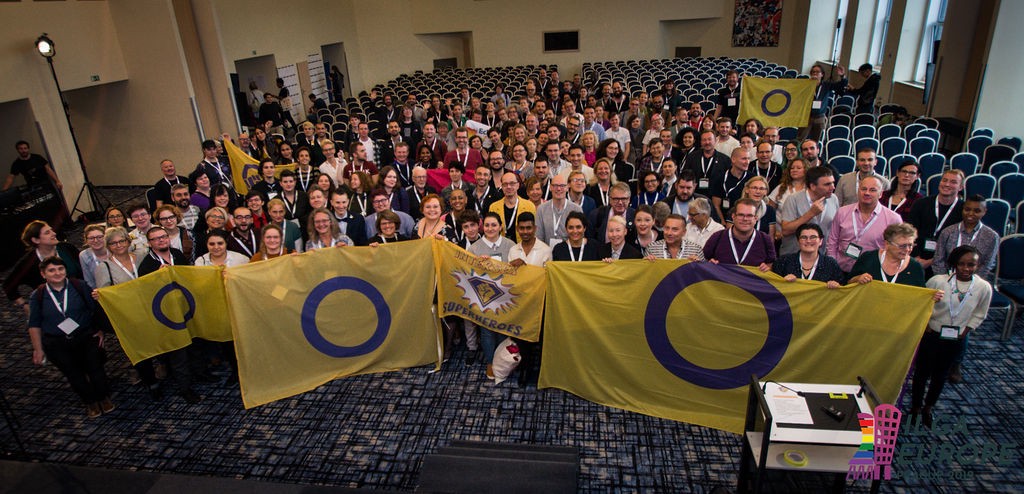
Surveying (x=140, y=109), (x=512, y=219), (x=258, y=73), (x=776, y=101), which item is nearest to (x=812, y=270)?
(x=512, y=219)

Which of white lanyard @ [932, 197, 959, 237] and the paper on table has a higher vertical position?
white lanyard @ [932, 197, 959, 237]

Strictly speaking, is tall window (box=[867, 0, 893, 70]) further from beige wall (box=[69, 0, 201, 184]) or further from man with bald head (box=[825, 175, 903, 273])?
beige wall (box=[69, 0, 201, 184])

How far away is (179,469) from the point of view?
4.09 metres

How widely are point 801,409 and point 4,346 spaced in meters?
7.51

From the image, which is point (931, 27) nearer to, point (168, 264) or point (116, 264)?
point (168, 264)

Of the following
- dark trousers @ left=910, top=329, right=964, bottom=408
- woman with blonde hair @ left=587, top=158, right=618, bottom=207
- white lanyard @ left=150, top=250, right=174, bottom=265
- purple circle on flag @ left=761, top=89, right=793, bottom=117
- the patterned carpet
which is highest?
purple circle on flag @ left=761, top=89, right=793, bottom=117

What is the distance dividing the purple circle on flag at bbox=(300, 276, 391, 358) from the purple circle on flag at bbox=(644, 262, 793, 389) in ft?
7.22

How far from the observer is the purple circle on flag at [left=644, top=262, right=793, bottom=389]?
3898 millimetres

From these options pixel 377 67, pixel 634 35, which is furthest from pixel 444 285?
pixel 634 35

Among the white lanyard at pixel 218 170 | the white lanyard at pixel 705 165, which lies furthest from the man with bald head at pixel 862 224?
the white lanyard at pixel 218 170

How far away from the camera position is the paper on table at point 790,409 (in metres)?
2.78

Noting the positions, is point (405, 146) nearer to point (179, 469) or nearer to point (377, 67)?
point (179, 469)

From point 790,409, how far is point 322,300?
3527mm

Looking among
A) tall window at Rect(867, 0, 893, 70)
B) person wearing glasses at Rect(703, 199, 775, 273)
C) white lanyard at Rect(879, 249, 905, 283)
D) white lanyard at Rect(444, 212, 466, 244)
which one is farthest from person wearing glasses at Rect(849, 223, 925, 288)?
tall window at Rect(867, 0, 893, 70)
